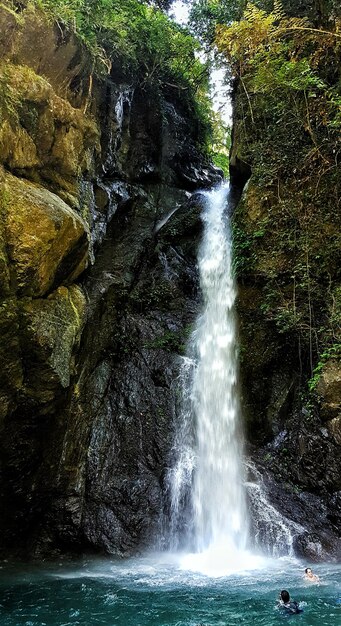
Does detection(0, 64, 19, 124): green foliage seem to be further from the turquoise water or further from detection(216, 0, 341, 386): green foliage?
the turquoise water

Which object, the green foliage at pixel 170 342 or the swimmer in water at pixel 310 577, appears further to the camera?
the green foliage at pixel 170 342

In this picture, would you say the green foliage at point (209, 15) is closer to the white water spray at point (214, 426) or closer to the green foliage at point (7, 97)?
the white water spray at point (214, 426)

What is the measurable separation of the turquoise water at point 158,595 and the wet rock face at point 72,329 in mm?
1275

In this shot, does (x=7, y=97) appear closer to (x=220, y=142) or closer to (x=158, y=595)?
(x=158, y=595)

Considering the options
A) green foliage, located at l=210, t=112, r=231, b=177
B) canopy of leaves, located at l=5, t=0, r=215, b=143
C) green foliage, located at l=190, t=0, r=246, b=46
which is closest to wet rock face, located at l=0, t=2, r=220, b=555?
canopy of leaves, located at l=5, t=0, r=215, b=143

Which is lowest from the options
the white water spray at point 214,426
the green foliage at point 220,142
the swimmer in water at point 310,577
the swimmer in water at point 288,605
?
the swimmer in water at point 288,605

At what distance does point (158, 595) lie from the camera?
21.7 ft

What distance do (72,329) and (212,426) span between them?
4221 millimetres

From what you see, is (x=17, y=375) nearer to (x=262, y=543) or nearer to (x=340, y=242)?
(x=262, y=543)

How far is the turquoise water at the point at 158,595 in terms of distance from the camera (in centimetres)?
588

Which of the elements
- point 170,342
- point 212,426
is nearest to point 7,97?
point 170,342

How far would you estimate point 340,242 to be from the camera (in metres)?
11.6

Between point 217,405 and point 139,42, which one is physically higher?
point 139,42

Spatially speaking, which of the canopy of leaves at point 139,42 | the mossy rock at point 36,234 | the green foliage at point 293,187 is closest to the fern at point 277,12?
the green foliage at point 293,187
